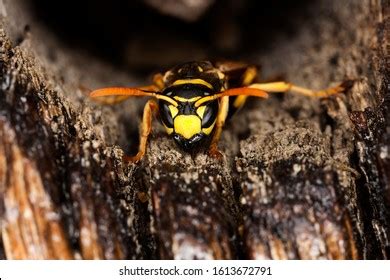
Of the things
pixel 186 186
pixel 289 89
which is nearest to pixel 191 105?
pixel 186 186

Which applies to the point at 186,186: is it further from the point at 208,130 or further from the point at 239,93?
the point at 239,93

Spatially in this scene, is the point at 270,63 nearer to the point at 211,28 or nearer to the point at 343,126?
the point at 211,28

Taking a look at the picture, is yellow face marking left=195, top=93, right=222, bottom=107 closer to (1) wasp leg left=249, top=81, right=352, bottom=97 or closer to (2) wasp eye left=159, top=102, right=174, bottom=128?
(2) wasp eye left=159, top=102, right=174, bottom=128


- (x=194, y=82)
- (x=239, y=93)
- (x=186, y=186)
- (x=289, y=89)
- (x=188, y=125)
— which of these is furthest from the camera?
(x=289, y=89)

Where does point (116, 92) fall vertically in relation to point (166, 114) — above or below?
above

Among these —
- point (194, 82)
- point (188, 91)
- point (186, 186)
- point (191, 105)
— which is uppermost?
point (194, 82)

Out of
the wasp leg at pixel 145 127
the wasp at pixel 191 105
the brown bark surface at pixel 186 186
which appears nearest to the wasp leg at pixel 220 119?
the wasp at pixel 191 105

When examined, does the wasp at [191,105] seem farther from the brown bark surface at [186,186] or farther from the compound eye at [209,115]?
the brown bark surface at [186,186]
